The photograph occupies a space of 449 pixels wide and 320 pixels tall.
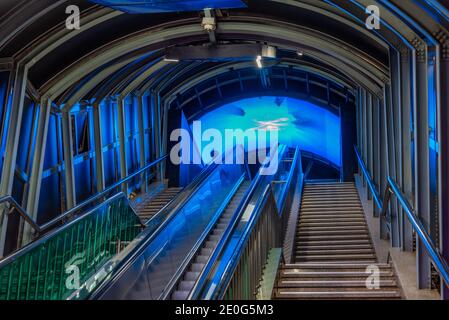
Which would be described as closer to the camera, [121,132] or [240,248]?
[240,248]

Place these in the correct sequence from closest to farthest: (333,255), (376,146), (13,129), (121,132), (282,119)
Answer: (13,129)
(333,255)
(376,146)
(121,132)
(282,119)

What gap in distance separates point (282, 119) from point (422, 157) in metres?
14.2

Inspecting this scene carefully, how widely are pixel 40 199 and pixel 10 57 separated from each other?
2669 millimetres

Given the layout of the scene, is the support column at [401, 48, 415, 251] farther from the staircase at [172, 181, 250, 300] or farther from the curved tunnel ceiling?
the staircase at [172, 181, 250, 300]

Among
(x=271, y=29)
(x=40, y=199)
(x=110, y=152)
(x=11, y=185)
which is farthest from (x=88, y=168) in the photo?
(x=271, y=29)

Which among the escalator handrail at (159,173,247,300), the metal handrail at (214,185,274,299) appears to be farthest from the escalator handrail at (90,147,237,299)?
the metal handrail at (214,185,274,299)

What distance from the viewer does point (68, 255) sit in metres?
6.70

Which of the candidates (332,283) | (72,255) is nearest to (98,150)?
(72,255)

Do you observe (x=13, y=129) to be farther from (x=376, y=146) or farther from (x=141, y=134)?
(x=141, y=134)

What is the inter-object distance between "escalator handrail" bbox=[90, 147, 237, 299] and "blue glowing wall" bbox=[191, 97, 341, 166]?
24.8 feet

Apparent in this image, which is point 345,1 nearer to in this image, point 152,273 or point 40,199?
point 152,273

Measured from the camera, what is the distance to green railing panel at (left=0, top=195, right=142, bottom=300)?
18.1ft

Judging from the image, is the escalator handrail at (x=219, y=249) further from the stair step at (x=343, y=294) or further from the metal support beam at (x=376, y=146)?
the metal support beam at (x=376, y=146)

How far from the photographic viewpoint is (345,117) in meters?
17.4
